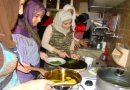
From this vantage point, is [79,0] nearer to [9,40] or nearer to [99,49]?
[99,49]

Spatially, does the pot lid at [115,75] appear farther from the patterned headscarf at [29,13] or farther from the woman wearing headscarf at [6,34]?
the patterned headscarf at [29,13]

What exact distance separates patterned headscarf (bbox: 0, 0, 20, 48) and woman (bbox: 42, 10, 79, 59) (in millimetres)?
994

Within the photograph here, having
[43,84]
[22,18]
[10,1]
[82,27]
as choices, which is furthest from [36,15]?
[82,27]

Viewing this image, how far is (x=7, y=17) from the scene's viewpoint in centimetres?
54

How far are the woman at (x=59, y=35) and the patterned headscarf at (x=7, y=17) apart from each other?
39.1 inches

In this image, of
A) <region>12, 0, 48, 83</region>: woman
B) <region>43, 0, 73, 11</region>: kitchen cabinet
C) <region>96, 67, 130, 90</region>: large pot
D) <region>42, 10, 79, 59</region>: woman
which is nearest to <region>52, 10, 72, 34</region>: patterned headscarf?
<region>42, 10, 79, 59</region>: woman

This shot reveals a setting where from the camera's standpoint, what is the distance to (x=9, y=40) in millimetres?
583

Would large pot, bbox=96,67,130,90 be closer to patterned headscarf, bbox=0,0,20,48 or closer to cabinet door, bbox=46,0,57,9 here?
patterned headscarf, bbox=0,0,20,48

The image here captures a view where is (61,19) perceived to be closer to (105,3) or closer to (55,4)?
(105,3)

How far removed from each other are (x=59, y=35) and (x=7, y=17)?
1129 mm

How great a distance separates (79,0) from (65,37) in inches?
118

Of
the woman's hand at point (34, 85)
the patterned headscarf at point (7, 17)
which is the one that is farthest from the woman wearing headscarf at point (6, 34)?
the woman's hand at point (34, 85)

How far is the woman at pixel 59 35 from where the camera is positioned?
1597 millimetres

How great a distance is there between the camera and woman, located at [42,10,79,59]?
5.24 feet
